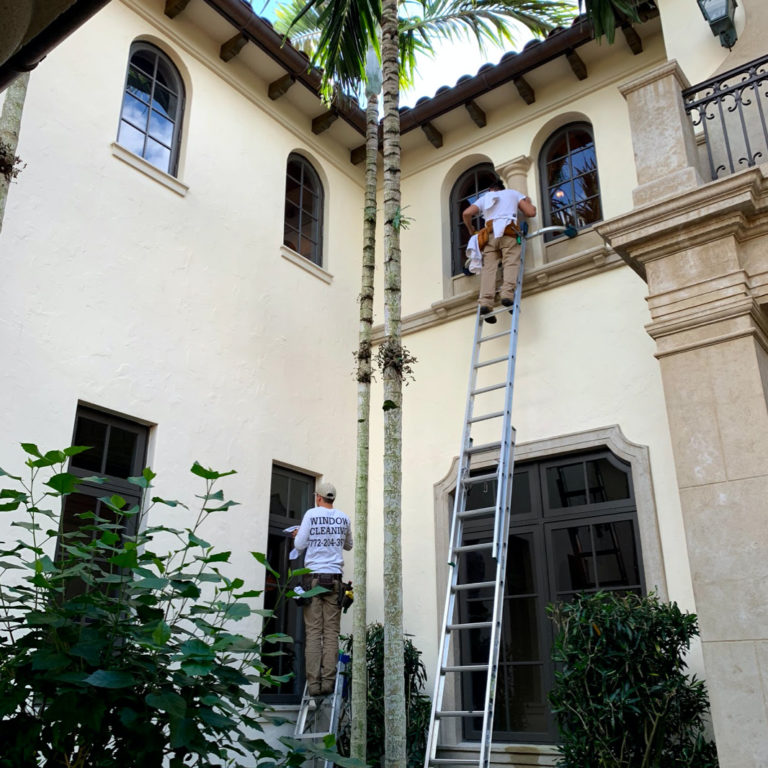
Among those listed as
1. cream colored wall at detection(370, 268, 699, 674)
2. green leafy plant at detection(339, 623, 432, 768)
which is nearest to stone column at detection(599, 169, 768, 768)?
cream colored wall at detection(370, 268, 699, 674)

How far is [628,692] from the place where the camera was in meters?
5.42

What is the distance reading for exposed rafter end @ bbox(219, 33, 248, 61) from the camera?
28.4ft

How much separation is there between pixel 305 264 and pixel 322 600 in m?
3.94

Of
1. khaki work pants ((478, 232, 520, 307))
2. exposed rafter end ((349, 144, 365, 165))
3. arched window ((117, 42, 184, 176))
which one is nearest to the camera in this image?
arched window ((117, 42, 184, 176))

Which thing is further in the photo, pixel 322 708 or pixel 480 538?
pixel 480 538

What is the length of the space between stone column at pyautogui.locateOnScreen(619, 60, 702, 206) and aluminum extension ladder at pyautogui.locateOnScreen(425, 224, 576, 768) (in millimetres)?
2189

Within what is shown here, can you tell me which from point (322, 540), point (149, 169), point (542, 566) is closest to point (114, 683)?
point (322, 540)

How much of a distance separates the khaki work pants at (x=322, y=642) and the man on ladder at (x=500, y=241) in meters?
3.34

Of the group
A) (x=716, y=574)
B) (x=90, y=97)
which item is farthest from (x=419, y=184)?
(x=716, y=574)

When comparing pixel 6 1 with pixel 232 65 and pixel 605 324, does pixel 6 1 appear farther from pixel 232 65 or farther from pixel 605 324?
pixel 232 65

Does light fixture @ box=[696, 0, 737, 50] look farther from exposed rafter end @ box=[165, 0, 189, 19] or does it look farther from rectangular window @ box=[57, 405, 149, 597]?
rectangular window @ box=[57, 405, 149, 597]

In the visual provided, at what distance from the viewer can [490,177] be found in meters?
9.84

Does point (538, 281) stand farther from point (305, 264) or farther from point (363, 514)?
point (363, 514)

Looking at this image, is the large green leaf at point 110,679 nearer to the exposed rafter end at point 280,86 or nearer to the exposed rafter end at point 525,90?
the exposed rafter end at point 280,86
